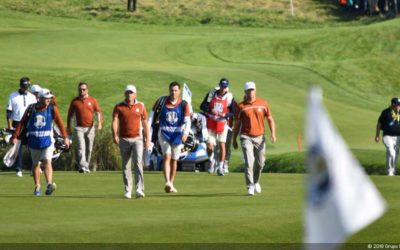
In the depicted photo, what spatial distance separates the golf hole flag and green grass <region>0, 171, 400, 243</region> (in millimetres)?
8306

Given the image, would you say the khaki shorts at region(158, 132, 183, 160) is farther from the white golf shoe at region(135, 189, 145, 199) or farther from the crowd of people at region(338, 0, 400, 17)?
the crowd of people at region(338, 0, 400, 17)

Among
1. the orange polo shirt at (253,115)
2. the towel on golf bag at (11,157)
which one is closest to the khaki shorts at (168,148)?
the orange polo shirt at (253,115)

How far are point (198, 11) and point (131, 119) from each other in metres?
59.2

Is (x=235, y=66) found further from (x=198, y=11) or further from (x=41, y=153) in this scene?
(x=41, y=153)

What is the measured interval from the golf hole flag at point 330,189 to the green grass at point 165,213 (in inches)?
327

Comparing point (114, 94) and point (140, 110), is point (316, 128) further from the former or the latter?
point (114, 94)

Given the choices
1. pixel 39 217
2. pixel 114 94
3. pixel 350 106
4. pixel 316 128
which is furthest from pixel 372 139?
pixel 316 128

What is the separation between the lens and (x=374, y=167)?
29.6 meters

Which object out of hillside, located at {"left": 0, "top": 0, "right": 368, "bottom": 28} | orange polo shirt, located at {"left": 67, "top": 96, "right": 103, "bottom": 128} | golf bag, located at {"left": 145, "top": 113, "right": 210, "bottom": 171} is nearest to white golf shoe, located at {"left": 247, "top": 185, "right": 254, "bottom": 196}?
orange polo shirt, located at {"left": 67, "top": 96, "right": 103, "bottom": 128}

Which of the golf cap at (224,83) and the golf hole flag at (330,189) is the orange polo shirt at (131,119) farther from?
the golf hole flag at (330,189)

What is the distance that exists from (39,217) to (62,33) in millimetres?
41750

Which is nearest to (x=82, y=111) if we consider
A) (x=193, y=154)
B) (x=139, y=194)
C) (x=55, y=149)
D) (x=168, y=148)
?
(x=55, y=149)

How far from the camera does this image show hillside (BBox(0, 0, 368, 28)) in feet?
247

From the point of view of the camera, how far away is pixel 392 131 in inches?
1152
